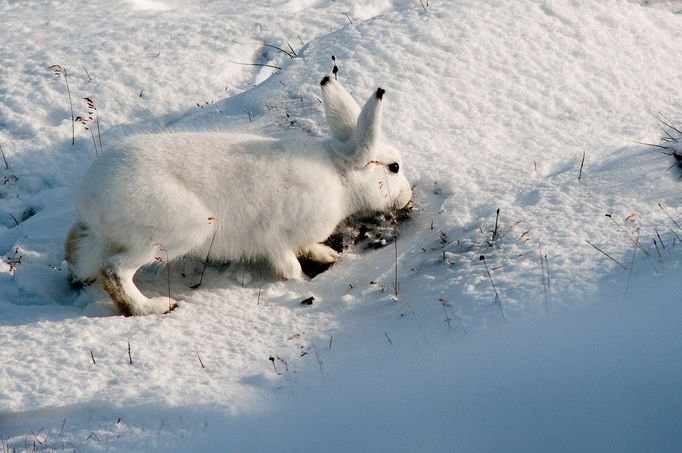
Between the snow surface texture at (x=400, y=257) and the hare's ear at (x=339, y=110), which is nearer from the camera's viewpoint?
the snow surface texture at (x=400, y=257)

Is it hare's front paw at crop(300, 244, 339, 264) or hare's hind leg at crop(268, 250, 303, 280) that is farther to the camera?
hare's front paw at crop(300, 244, 339, 264)

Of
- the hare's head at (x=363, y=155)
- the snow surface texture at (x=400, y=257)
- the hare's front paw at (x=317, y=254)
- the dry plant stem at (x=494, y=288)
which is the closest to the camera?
the snow surface texture at (x=400, y=257)

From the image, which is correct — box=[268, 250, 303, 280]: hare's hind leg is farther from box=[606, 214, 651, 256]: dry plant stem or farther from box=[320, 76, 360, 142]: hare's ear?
box=[606, 214, 651, 256]: dry plant stem

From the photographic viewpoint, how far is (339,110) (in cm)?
557

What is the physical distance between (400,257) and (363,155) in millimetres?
810

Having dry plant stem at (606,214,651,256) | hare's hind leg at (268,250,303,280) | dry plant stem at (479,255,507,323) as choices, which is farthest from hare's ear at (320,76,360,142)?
dry plant stem at (606,214,651,256)

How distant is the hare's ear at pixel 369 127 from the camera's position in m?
5.18

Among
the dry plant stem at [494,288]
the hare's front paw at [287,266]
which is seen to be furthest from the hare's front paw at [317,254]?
the dry plant stem at [494,288]

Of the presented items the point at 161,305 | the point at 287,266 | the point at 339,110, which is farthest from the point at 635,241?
the point at 161,305

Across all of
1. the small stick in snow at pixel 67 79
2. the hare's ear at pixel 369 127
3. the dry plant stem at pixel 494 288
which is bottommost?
the small stick in snow at pixel 67 79

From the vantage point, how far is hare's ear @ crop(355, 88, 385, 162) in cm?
518

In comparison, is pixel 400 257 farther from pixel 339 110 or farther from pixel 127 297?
pixel 127 297

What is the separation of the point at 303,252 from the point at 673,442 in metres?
3.28

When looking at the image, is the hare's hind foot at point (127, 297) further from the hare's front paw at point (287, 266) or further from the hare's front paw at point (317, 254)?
the hare's front paw at point (317, 254)
